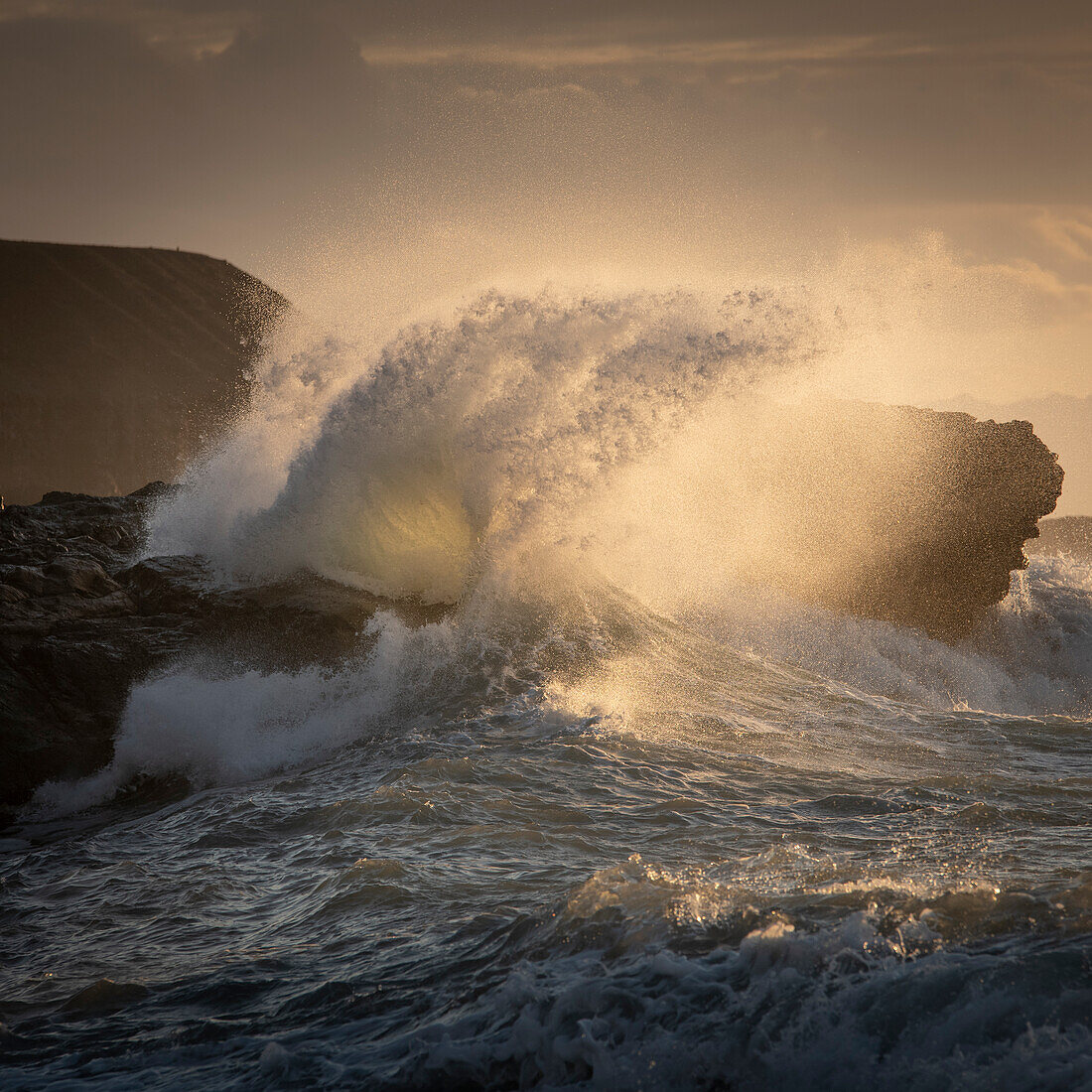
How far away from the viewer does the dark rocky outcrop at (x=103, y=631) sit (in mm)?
7645

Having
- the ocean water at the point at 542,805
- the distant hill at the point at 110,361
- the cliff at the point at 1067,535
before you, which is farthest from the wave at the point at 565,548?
the cliff at the point at 1067,535

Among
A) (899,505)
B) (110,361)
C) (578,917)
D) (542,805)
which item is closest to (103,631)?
(542,805)

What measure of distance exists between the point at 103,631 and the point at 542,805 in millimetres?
5816

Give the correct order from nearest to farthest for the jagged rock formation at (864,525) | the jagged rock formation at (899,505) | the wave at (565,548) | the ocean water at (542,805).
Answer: the ocean water at (542,805), the wave at (565,548), the jagged rock formation at (864,525), the jagged rock formation at (899,505)

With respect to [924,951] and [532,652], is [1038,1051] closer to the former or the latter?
[924,951]

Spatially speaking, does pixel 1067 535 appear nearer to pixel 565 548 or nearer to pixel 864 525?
pixel 864 525

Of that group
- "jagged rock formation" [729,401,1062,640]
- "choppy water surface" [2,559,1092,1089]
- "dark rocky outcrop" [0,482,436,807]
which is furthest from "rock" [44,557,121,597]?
"jagged rock formation" [729,401,1062,640]

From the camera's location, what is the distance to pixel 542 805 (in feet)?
19.4

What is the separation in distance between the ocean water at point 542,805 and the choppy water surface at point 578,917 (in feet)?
0.07

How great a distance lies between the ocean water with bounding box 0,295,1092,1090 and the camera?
10.5ft

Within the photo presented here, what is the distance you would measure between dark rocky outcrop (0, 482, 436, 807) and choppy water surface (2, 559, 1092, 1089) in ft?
3.38

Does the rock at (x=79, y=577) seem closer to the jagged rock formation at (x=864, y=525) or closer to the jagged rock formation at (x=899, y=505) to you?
the jagged rock formation at (x=864, y=525)

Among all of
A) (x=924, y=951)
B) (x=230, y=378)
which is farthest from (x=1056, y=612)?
(x=230, y=378)

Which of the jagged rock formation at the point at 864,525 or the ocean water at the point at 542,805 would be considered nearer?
the ocean water at the point at 542,805
